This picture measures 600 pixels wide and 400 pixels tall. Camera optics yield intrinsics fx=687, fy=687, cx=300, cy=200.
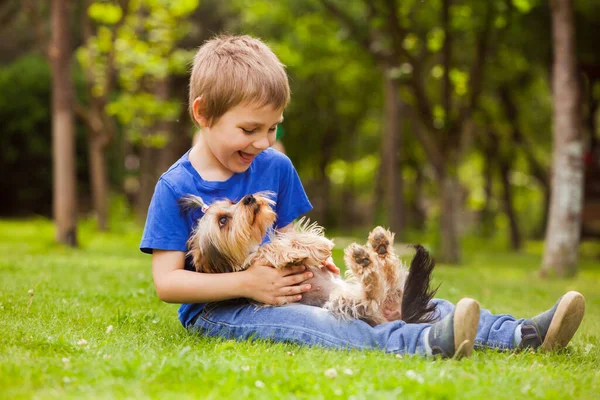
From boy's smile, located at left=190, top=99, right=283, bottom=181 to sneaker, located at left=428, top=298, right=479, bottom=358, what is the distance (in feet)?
4.66

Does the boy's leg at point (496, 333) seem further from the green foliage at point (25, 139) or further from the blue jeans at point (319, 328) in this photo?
the green foliage at point (25, 139)

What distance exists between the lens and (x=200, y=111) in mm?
4074

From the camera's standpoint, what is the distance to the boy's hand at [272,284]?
393 centimetres

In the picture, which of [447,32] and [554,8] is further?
[447,32]

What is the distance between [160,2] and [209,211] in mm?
12296

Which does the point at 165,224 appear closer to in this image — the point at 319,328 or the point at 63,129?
the point at 319,328

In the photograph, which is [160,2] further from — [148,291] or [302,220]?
[302,220]

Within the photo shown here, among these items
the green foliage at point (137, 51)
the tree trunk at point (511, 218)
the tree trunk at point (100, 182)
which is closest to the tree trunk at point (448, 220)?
the green foliage at point (137, 51)

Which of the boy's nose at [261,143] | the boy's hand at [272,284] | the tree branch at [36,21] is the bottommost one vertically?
the boy's hand at [272,284]

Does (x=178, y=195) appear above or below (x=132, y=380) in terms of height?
above

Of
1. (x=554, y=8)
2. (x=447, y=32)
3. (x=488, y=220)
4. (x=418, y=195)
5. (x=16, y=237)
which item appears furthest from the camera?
(x=418, y=195)

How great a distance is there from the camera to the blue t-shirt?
3.98 meters

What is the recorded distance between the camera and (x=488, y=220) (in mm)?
24453

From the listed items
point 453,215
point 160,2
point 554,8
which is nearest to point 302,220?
point 554,8
